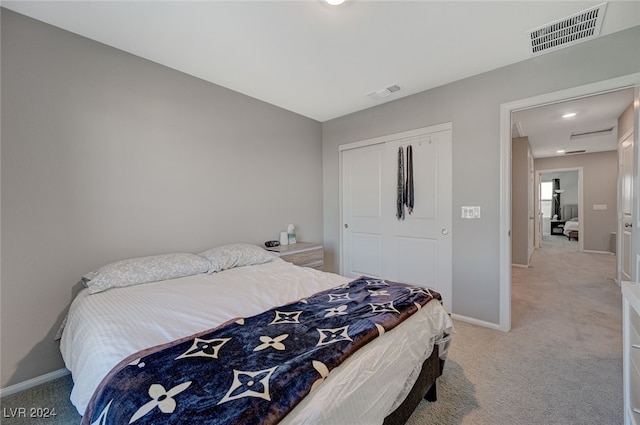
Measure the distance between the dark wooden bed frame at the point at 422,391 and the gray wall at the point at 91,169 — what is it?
7.43 feet

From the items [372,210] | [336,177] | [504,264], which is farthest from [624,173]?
[336,177]

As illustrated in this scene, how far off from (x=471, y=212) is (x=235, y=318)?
8.33 feet

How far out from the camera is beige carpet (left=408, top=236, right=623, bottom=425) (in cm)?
157

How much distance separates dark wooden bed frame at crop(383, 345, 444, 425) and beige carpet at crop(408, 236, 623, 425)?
119 mm

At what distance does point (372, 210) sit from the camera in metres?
3.72

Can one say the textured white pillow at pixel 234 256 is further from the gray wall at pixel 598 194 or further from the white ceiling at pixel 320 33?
the gray wall at pixel 598 194

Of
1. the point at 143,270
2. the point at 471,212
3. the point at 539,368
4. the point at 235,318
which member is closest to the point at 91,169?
the point at 143,270

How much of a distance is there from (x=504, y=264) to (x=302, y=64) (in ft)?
9.00

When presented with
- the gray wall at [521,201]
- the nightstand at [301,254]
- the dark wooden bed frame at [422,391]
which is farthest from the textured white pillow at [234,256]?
the gray wall at [521,201]

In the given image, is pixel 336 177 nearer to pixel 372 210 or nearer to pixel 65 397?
pixel 372 210

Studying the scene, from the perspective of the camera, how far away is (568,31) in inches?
80.0

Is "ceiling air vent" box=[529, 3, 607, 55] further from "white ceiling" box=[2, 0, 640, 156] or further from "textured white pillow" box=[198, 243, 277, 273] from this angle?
"textured white pillow" box=[198, 243, 277, 273]

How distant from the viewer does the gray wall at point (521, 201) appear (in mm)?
5227

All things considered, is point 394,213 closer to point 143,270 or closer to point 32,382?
point 143,270
